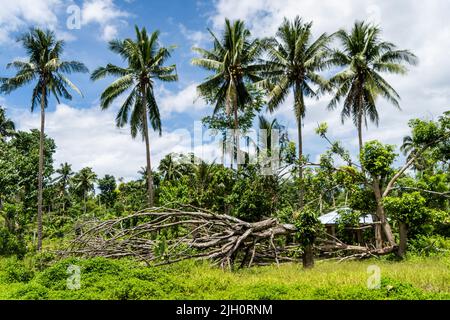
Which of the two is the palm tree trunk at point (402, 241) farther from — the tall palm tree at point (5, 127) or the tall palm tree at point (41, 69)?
the tall palm tree at point (5, 127)

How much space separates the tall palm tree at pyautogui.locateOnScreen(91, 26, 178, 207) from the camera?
71.6 feet

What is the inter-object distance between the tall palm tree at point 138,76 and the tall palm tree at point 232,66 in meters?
2.27

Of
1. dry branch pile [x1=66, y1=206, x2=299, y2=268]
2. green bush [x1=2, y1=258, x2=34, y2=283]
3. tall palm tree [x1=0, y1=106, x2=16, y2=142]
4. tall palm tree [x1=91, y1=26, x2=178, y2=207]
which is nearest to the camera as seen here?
dry branch pile [x1=66, y1=206, x2=299, y2=268]

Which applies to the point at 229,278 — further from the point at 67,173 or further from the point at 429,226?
→ the point at 67,173

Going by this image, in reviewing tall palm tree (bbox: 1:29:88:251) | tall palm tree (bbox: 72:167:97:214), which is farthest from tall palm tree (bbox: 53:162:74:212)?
tall palm tree (bbox: 1:29:88:251)

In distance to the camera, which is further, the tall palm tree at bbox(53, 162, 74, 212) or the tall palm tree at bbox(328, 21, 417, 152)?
the tall palm tree at bbox(53, 162, 74, 212)

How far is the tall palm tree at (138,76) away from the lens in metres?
21.8

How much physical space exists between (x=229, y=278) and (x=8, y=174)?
24.8 m

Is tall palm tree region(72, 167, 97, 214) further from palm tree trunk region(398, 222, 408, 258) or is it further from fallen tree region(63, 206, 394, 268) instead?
palm tree trunk region(398, 222, 408, 258)

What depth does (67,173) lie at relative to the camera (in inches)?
2009

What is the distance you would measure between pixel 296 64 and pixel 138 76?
927 centimetres

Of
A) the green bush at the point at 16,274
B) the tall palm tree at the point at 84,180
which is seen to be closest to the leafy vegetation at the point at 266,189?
the green bush at the point at 16,274

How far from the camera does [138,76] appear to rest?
72.5 ft

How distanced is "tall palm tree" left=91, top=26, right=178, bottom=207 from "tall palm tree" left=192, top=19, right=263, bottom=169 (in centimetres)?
227
